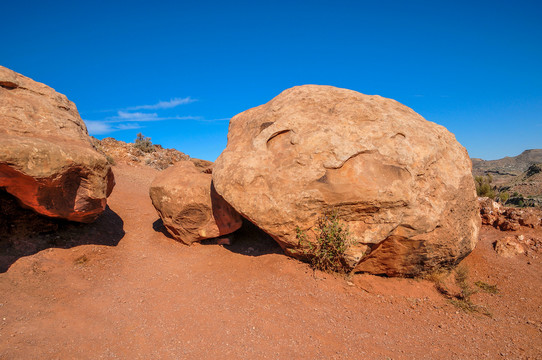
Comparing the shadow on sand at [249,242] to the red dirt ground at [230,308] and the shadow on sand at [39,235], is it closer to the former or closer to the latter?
the red dirt ground at [230,308]

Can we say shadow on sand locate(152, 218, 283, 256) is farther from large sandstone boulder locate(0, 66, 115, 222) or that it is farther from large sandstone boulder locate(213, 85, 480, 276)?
large sandstone boulder locate(0, 66, 115, 222)

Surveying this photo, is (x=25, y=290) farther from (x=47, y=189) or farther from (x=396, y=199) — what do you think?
(x=396, y=199)

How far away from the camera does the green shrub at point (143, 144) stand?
19125mm

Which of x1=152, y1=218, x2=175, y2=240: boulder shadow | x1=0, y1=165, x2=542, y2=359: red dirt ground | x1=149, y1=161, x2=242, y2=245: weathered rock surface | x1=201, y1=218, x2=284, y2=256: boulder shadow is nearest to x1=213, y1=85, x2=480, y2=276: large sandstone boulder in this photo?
x1=0, y1=165, x2=542, y2=359: red dirt ground

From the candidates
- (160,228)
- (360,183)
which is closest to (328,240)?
Result: (360,183)

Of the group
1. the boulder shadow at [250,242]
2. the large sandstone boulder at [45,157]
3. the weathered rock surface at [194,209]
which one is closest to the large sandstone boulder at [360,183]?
the boulder shadow at [250,242]

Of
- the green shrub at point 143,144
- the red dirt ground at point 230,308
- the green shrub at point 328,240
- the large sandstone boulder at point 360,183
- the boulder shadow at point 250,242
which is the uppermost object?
A: the green shrub at point 143,144

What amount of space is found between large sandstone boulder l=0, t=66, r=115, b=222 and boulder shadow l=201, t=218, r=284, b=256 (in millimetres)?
2460

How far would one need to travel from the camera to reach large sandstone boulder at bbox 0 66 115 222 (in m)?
4.25

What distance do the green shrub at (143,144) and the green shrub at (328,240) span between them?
56.1 ft

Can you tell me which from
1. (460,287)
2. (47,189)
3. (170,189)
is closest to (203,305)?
(170,189)

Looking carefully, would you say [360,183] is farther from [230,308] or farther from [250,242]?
[250,242]

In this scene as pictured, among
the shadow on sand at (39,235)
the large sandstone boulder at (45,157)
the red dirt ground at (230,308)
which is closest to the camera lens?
the red dirt ground at (230,308)

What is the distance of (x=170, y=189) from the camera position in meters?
5.93
